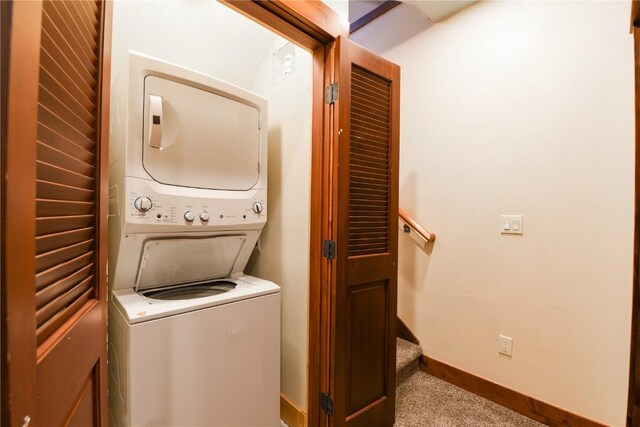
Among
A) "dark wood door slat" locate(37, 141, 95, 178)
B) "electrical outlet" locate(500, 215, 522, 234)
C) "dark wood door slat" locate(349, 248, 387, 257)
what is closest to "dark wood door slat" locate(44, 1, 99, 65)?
"dark wood door slat" locate(37, 141, 95, 178)

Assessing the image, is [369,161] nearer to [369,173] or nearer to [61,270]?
[369,173]

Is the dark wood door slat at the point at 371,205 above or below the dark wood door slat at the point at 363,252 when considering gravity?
above

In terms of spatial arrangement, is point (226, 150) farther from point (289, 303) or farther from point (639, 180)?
point (639, 180)

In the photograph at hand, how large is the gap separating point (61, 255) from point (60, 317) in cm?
13

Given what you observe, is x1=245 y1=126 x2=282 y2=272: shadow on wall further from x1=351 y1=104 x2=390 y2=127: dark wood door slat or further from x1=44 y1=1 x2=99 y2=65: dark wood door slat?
x1=44 y1=1 x2=99 y2=65: dark wood door slat

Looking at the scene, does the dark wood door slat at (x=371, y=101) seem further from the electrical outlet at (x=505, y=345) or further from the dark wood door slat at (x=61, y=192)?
the electrical outlet at (x=505, y=345)

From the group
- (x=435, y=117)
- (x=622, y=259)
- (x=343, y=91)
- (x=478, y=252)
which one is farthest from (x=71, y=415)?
(x=435, y=117)

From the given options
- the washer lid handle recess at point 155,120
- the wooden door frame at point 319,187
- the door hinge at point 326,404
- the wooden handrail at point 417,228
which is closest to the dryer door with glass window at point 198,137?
the washer lid handle recess at point 155,120

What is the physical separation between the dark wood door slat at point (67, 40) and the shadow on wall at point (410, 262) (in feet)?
6.98

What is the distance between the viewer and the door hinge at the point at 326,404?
4.69 ft

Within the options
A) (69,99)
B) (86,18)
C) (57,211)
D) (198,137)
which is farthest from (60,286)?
(198,137)

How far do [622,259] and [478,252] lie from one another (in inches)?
→ 27.2

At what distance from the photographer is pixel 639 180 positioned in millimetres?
850

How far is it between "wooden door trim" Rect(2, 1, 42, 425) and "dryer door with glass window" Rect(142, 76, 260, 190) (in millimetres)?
850
